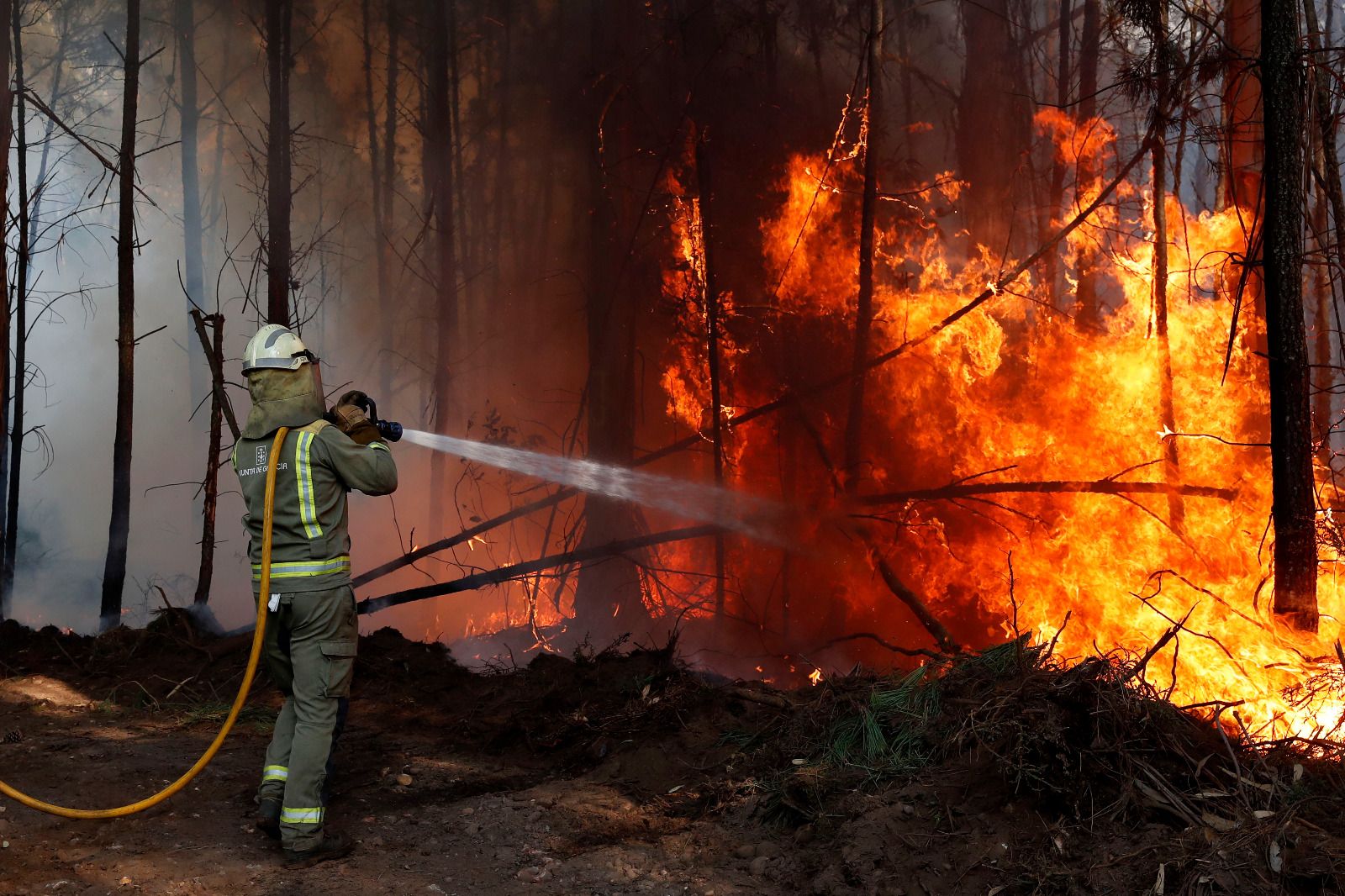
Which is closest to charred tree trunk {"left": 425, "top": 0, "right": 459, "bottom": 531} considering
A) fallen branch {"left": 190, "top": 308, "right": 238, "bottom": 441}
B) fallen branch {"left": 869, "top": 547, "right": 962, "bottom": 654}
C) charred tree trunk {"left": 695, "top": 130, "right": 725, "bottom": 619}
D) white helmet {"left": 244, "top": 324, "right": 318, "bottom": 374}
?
Result: charred tree trunk {"left": 695, "top": 130, "right": 725, "bottom": 619}

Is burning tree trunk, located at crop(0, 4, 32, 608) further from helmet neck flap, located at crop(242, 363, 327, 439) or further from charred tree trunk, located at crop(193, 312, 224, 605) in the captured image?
helmet neck flap, located at crop(242, 363, 327, 439)

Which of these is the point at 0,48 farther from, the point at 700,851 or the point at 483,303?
the point at 700,851

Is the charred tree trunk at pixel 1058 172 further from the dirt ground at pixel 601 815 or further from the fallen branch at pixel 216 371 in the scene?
the fallen branch at pixel 216 371

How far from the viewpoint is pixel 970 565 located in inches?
353

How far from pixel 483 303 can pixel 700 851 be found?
12167mm

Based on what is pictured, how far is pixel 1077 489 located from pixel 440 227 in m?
11.5

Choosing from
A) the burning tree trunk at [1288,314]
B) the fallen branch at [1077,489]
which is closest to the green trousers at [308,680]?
the burning tree trunk at [1288,314]

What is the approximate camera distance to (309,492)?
4281mm

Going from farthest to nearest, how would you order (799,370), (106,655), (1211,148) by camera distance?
(1211,148) → (799,370) → (106,655)

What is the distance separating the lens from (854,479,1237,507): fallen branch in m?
7.30

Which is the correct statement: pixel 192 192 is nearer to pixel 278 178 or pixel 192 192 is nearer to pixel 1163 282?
pixel 278 178

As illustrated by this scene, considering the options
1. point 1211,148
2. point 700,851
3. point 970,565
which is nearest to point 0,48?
point 700,851

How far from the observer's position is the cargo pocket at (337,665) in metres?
4.29

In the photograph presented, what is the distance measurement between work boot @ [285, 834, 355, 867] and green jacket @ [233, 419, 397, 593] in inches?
45.3
